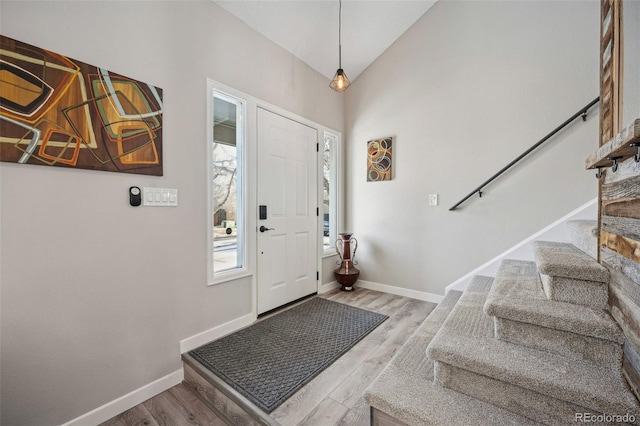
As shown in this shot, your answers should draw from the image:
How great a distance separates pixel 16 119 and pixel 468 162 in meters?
3.29

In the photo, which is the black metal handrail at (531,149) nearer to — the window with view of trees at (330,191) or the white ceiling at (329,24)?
the window with view of trees at (330,191)

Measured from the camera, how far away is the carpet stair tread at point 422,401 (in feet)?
3.43

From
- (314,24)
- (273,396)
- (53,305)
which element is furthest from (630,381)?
(314,24)

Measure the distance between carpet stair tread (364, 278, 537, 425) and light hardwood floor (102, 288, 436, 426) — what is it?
1.00 ft

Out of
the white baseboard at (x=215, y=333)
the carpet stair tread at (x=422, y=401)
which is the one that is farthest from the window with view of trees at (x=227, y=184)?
the carpet stair tread at (x=422, y=401)

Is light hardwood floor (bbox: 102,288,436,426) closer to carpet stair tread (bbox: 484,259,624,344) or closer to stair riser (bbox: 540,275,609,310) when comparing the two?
carpet stair tread (bbox: 484,259,624,344)

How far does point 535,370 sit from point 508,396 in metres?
0.15

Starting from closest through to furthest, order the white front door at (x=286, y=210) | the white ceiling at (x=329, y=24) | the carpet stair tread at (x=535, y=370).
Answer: the carpet stair tread at (x=535, y=370), the white ceiling at (x=329, y=24), the white front door at (x=286, y=210)

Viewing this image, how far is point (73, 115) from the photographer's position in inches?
56.6

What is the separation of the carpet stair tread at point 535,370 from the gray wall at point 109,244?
1.70 metres

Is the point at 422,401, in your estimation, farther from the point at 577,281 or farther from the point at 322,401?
the point at 577,281

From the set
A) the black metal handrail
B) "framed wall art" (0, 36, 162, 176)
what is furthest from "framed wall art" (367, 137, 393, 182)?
"framed wall art" (0, 36, 162, 176)

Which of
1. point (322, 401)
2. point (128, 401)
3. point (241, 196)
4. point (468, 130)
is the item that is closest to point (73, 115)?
point (241, 196)

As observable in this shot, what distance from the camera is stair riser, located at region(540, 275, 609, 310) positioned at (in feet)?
3.94
